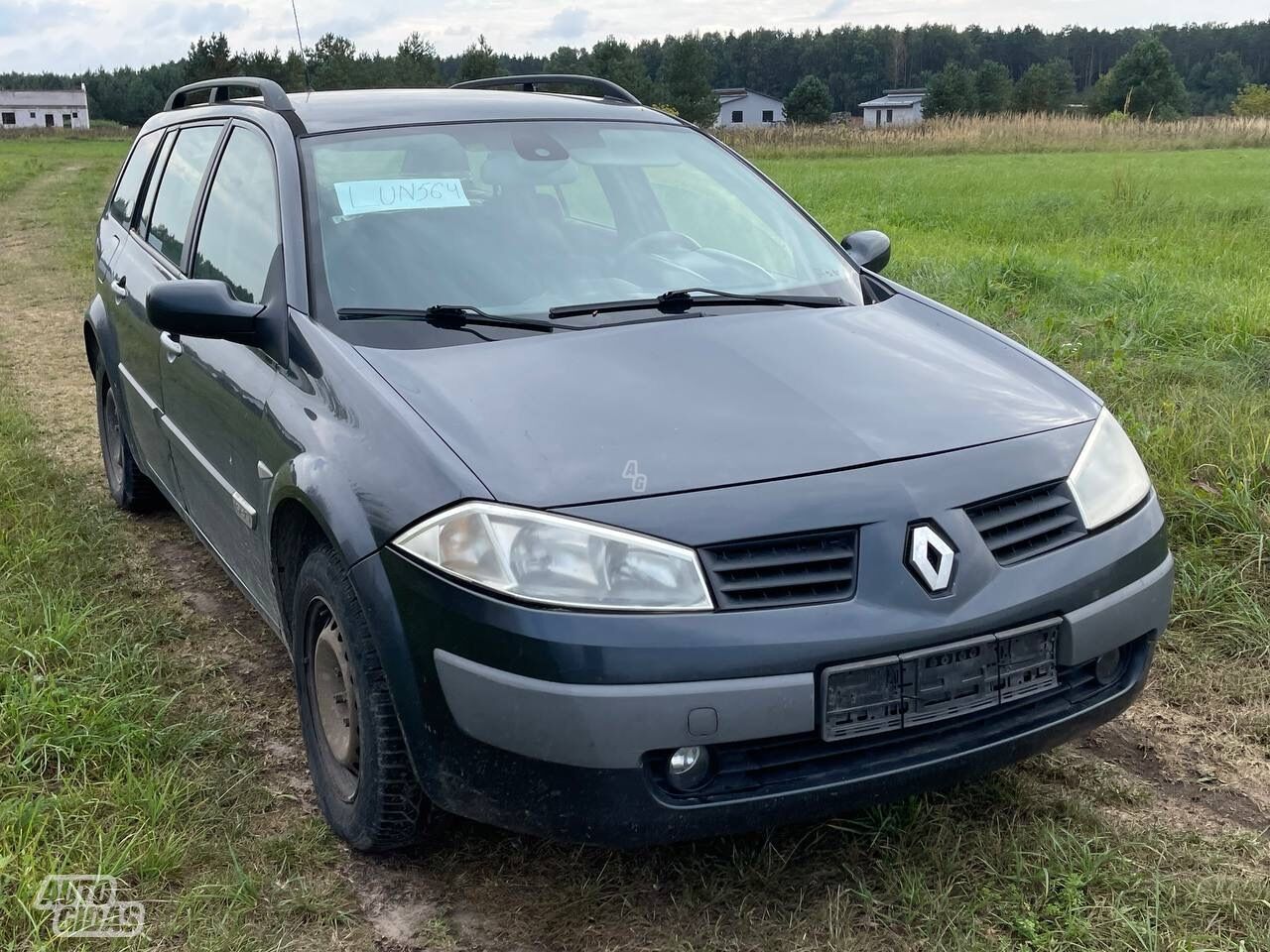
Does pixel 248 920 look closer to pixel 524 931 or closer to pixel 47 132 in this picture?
pixel 524 931

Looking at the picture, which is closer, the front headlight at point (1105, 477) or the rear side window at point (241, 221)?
the front headlight at point (1105, 477)

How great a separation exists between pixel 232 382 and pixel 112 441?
223cm

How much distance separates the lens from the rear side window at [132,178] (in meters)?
4.58

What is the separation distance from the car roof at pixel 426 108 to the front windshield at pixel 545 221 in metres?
0.05

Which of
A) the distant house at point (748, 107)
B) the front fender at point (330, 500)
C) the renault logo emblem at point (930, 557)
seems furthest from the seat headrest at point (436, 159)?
the distant house at point (748, 107)

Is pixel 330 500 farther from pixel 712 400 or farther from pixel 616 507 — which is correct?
pixel 712 400

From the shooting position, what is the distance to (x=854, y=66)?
115 metres

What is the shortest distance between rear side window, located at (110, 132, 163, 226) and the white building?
102m

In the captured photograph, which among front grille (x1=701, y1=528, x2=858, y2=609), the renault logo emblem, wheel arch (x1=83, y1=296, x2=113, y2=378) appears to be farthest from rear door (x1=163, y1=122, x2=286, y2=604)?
the renault logo emblem

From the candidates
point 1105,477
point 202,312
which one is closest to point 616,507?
point 1105,477

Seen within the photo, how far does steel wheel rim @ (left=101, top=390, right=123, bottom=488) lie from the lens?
481 centimetres

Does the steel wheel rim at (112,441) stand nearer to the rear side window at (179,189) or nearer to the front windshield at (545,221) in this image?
the rear side window at (179,189)

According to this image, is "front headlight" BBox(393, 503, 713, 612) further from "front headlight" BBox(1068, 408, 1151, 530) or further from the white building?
the white building

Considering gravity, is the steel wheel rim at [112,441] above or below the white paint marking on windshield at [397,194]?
below
